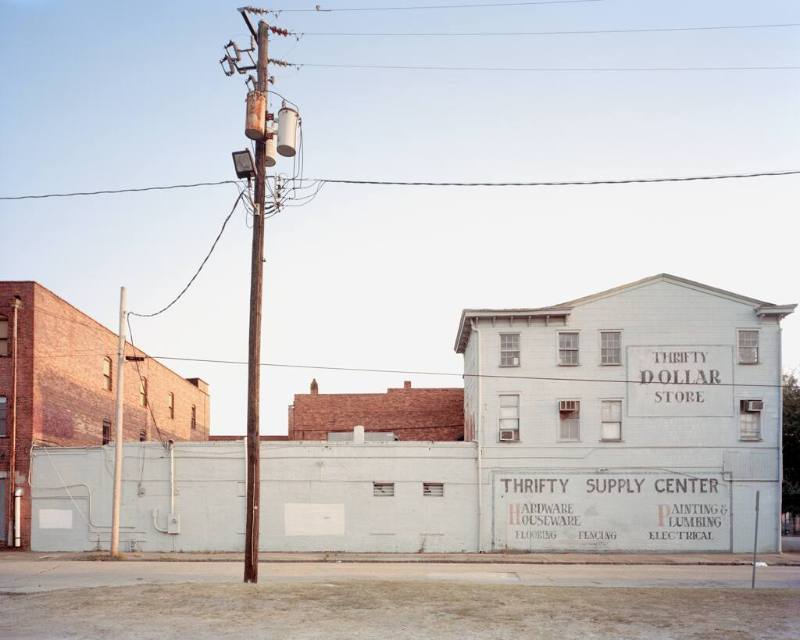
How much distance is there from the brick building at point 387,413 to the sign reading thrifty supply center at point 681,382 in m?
20.4

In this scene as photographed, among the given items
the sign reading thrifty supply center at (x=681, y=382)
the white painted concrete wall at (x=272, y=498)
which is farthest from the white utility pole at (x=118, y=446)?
the sign reading thrifty supply center at (x=681, y=382)

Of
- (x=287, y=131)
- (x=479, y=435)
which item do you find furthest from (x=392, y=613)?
(x=479, y=435)

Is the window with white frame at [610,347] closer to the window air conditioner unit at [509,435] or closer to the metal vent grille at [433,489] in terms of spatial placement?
the window air conditioner unit at [509,435]

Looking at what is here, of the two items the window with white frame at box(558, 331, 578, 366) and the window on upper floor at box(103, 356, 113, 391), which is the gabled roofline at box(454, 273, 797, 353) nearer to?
the window with white frame at box(558, 331, 578, 366)

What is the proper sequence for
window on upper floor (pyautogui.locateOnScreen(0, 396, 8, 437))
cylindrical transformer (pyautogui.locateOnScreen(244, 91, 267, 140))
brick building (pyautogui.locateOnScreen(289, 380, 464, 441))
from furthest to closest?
brick building (pyautogui.locateOnScreen(289, 380, 464, 441)) → window on upper floor (pyautogui.locateOnScreen(0, 396, 8, 437)) → cylindrical transformer (pyautogui.locateOnScreen(244, 91, 267, 140))

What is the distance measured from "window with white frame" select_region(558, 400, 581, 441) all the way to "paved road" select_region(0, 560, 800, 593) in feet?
20.5

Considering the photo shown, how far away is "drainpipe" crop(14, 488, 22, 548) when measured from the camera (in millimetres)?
30891

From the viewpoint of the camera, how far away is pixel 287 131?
17812 mm

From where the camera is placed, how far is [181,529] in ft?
103

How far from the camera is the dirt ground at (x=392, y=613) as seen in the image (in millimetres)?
10477

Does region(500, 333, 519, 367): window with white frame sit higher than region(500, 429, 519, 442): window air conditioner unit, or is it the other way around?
region(500, 333, 519, 367): window with white frame

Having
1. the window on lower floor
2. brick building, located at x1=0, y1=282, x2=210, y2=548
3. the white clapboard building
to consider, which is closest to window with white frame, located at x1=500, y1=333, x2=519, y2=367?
the white clapboard building

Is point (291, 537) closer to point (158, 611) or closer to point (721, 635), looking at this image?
point (158, 611)

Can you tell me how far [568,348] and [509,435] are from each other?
415 cm
